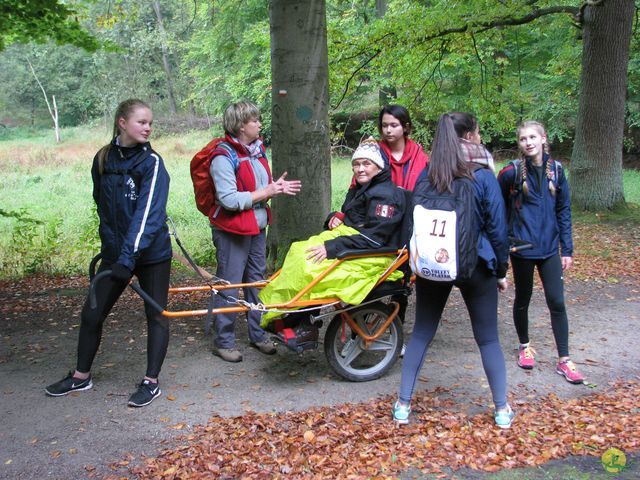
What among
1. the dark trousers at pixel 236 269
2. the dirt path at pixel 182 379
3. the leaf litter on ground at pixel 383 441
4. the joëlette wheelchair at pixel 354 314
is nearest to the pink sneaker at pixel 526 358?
the dirt path at pixel 182 379

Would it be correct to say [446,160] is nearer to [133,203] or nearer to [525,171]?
[525,171]

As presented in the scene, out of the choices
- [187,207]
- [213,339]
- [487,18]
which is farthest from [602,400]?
[187,207]

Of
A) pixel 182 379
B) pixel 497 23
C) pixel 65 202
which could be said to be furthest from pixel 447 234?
pixel 65 202

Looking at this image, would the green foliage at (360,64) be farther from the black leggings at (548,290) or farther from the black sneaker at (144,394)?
the black leggings at (548,290)

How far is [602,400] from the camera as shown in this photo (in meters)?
4.27

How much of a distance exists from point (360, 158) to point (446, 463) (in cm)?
209

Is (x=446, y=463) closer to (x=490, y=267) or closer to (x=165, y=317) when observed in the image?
(x=490, y=267)

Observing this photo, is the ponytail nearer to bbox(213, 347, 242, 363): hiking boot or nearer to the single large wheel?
the single large wheel

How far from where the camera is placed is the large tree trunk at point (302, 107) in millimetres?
5926

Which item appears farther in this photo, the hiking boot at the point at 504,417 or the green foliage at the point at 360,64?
the green foliage at the point at 360,64

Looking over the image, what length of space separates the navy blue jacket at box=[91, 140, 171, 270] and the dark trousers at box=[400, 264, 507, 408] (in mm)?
1786

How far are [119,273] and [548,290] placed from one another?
3124 millimetres

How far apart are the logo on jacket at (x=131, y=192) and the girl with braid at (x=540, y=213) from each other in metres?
2.71

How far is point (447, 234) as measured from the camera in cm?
345
